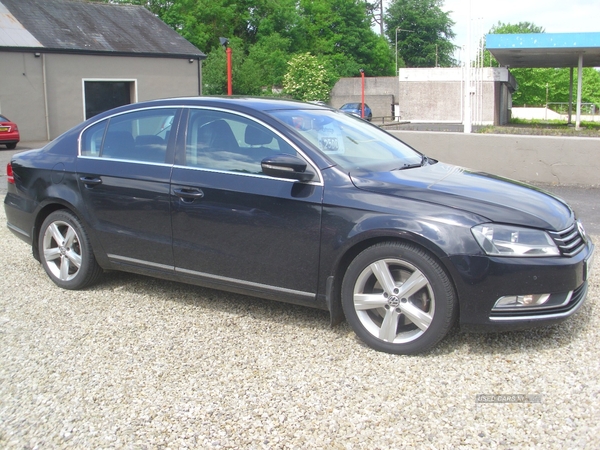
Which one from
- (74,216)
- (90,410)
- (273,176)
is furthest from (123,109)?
(90,410)

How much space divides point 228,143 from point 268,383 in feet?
6.03

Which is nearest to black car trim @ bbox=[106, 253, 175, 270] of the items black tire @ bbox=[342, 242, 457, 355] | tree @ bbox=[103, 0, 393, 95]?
black tire @ bbox=[342, 242, 457, 355]

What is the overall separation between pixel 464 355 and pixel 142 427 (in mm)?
1990

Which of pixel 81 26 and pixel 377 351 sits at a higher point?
pixel 81 26

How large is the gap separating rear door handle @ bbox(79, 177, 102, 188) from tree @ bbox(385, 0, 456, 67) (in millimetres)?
90062

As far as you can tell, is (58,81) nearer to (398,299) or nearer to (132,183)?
(132,183)

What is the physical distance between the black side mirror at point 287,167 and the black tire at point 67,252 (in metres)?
1.92

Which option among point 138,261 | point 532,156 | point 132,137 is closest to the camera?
point 138,261

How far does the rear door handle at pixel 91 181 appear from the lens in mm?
5242

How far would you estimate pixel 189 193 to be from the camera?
4.76 m

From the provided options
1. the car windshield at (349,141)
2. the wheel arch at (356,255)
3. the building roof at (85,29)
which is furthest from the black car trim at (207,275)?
the building roof at (85,29)

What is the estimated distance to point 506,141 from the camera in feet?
36.8

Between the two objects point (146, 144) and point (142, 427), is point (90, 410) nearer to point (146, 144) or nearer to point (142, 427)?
point (142, 427)

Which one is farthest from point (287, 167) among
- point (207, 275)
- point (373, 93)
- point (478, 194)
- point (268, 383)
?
point (373, 93)
